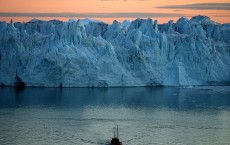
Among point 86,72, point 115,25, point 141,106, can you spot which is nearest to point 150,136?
point 141,106

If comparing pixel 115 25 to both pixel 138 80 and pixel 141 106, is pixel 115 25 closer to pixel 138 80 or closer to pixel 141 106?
pixel 138 80

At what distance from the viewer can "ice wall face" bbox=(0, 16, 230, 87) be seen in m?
74.4

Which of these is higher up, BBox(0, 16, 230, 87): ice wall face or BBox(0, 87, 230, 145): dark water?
BBox(0, 16, 230, 87): ice wall face

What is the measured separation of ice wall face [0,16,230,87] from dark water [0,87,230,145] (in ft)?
6.39

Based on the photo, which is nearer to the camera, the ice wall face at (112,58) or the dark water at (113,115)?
the dark water at (113,115)

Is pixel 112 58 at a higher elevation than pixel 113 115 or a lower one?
higher

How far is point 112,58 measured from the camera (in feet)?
249

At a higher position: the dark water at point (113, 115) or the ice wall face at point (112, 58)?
the ice wall face at point (112, 58)

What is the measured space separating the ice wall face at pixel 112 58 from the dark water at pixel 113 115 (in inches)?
76.7

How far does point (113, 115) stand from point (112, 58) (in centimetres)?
2209

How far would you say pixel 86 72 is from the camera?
74.6 meters

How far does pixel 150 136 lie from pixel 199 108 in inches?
691

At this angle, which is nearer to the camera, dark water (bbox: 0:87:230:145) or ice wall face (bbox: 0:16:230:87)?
dark water (bbox: 0:87:230:145)

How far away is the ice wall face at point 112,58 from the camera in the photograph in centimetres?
7438
